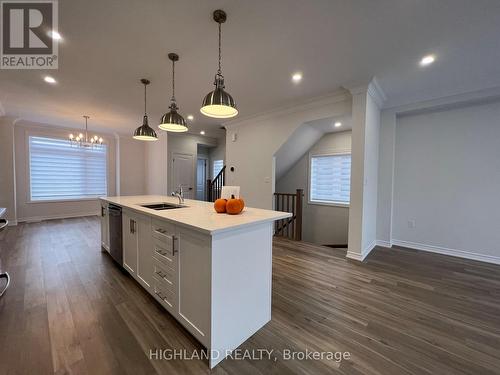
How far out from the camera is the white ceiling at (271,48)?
5.99 ft

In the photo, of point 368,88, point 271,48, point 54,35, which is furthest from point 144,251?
point 368,88

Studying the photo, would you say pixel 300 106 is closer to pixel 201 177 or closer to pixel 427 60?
pixel 427 60

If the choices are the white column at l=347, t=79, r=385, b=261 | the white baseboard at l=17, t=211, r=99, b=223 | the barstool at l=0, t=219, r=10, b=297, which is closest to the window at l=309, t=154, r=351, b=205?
the white column at l=347, t=79, r=385, b=261

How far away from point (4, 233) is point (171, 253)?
5266 mm

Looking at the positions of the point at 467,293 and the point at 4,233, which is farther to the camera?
the point at 4,233

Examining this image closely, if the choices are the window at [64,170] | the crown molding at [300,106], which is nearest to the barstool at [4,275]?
the crown molding at [300,106]

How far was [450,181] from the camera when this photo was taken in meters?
3.59

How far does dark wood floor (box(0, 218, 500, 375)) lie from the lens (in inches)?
56.7

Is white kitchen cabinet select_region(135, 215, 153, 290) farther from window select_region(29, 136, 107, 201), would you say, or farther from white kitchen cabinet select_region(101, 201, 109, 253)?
window select_region(29, 136, 107, 201)

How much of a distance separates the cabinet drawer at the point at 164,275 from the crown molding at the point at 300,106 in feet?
11.5

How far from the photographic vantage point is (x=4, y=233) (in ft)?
14.4

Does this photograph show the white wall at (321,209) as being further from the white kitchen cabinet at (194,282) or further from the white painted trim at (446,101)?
the white kitchen cabinet at (194,282)

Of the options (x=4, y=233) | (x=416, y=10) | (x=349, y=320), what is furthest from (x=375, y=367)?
(x=4, y=233)

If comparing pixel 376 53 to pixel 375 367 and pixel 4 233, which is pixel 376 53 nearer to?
pixel 375 367
